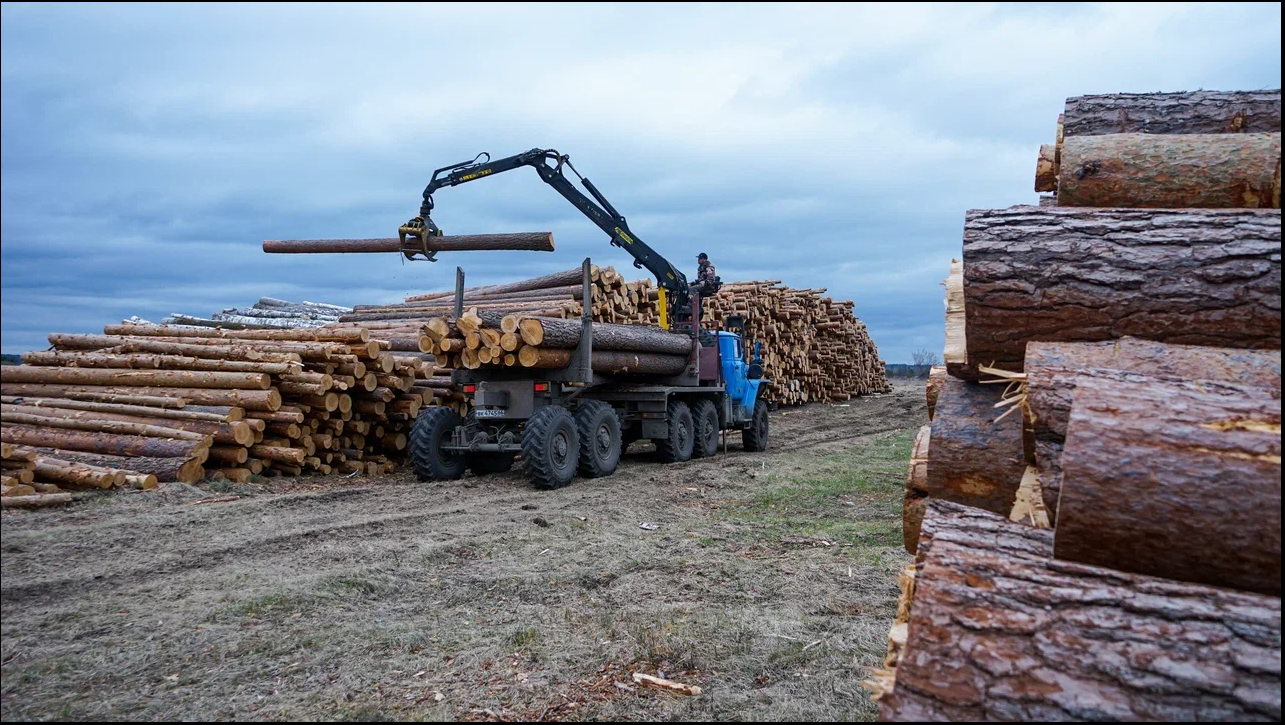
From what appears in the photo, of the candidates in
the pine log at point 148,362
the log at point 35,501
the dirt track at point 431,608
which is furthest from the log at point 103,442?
the log at point 35,501

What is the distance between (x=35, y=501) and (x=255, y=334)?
479cm

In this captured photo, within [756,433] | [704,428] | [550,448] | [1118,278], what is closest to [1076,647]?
[1118,278]

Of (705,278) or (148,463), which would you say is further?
(705,278)

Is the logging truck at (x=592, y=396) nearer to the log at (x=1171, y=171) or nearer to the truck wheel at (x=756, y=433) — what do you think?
the truck wheel at (x=756, y=433)

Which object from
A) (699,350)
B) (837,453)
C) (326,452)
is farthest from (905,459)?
(326,452)

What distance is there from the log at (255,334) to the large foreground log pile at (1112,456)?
7.66 m

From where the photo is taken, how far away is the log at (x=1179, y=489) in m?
2.38

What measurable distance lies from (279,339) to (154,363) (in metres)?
1.52

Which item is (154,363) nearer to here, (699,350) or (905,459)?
(699,350)

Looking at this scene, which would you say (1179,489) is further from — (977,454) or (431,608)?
(431,608)

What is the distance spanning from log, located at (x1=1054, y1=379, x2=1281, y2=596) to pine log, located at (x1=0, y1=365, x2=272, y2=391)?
8.15 metres

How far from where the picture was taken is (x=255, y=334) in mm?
10383

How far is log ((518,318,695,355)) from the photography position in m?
8.85

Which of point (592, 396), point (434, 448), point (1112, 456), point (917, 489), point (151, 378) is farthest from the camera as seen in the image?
point (592, 396)
